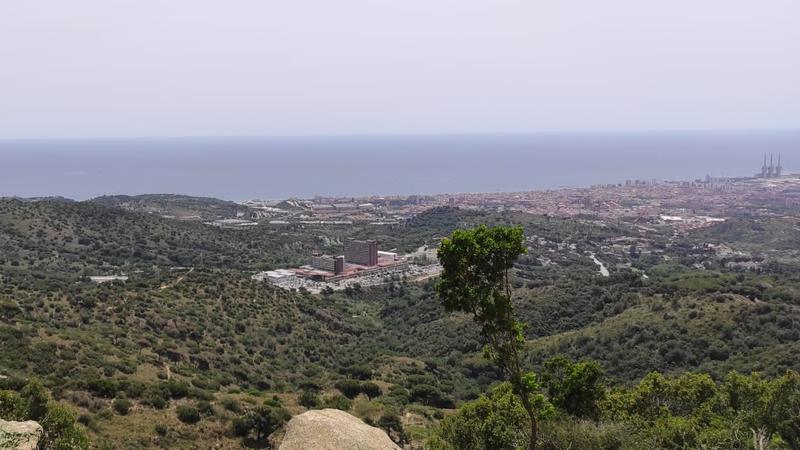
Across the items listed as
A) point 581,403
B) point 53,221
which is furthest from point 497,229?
point 53,221

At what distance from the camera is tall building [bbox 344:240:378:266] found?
72438 millimetres

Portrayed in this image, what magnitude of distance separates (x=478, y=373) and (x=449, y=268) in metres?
25.8

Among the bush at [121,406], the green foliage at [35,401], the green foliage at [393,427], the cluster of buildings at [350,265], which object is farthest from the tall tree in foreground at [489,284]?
the cluster of buildings at [350,265]

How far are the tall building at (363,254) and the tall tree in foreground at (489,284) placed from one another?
6130cm

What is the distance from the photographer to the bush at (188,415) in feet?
54.8

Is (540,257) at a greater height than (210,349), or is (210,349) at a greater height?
(210,349)

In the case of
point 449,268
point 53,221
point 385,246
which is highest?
point 449,268

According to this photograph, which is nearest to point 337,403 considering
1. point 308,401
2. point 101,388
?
point 308,401

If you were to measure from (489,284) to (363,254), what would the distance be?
206 feet

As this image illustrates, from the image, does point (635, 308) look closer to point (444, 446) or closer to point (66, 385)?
point (444, 446)

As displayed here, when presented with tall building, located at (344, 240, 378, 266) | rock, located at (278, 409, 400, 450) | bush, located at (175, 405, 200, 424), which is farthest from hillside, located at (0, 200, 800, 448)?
tall building, located at (344, 240, 378, 266)

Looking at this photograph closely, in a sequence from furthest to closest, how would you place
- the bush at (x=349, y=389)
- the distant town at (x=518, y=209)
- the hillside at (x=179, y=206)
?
the hillside at (x=179, y=206)
the distant town at (x=518, y=209)
the bush at (x=349, y=389)

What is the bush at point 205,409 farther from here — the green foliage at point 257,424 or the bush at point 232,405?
the green foliage at point 257,424

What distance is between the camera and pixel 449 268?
10.9 m
